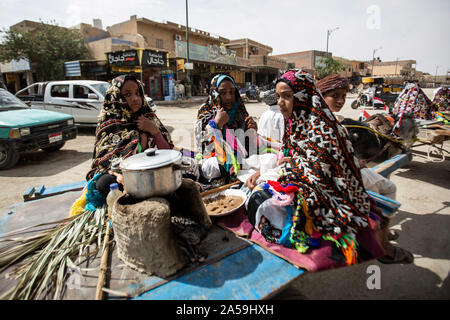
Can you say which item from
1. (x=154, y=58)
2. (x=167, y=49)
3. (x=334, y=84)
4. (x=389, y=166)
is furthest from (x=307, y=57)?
(x=334, y=84)

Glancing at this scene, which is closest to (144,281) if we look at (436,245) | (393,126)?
(436,245)

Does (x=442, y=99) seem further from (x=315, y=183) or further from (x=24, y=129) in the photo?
(x=24, y=129)

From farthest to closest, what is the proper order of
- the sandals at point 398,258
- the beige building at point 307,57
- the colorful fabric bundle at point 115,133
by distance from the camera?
the beige building at point 307,57 → the colorful fabric bundle at point 115,133 → the sandals at point 398,258

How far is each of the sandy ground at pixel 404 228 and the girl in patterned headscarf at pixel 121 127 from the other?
1.96m

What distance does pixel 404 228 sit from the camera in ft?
10.2

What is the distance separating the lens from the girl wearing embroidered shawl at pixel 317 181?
1772mm

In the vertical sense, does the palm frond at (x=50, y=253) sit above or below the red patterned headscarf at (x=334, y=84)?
below

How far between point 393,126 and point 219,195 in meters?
3.91

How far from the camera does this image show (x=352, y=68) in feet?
165

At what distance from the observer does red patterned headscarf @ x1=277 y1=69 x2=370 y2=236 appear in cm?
179

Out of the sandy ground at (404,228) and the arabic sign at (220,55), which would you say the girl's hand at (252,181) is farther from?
the arabic sign at (220,55)

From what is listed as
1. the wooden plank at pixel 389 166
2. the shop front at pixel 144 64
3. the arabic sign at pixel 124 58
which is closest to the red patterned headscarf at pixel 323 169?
the wooden plank at pixel 389 166
